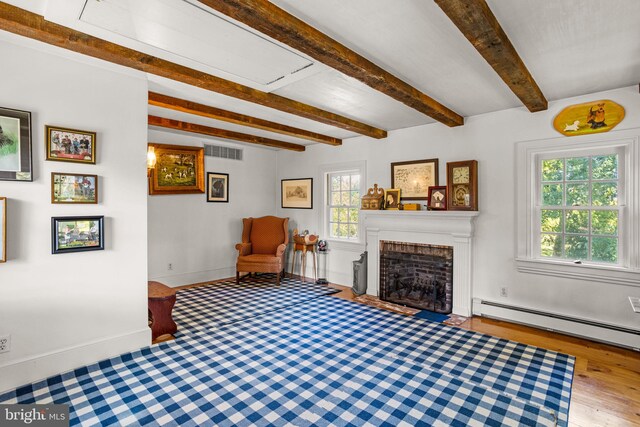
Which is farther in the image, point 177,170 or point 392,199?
point 177,170

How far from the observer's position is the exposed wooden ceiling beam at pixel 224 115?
329cm

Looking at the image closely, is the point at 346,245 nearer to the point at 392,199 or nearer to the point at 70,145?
the point at 392,199

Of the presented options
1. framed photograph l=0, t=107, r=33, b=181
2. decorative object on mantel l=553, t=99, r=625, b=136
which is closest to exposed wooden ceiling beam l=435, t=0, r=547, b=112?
decorative object on mantel l=553, t=99, r=625, b=136

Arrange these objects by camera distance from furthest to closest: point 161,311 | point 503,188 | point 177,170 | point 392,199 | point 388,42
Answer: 1. point 177,170
2. point 392,199
3. point 503,188
4. point 161,311
5. point 388,42

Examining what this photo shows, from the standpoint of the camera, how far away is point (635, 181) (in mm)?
2969

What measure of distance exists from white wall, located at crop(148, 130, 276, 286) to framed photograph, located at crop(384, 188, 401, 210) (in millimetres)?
2648

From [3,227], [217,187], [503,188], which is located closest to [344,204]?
[217,187]

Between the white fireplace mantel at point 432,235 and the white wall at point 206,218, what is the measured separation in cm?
241

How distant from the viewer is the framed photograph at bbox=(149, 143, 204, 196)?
484cm

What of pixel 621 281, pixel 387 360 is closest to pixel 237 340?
pixel 387 360

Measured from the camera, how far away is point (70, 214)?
2.48 meters

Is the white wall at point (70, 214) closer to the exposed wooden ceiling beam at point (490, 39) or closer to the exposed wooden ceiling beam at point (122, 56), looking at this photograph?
the exposed wooden ceiling beam at point (122, 56)

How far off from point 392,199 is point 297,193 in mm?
2125

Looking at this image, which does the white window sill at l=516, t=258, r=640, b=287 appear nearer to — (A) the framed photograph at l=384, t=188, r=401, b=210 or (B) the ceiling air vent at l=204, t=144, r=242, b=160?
(A) the framed photograph at l=384, t=188, r=401, b=210
